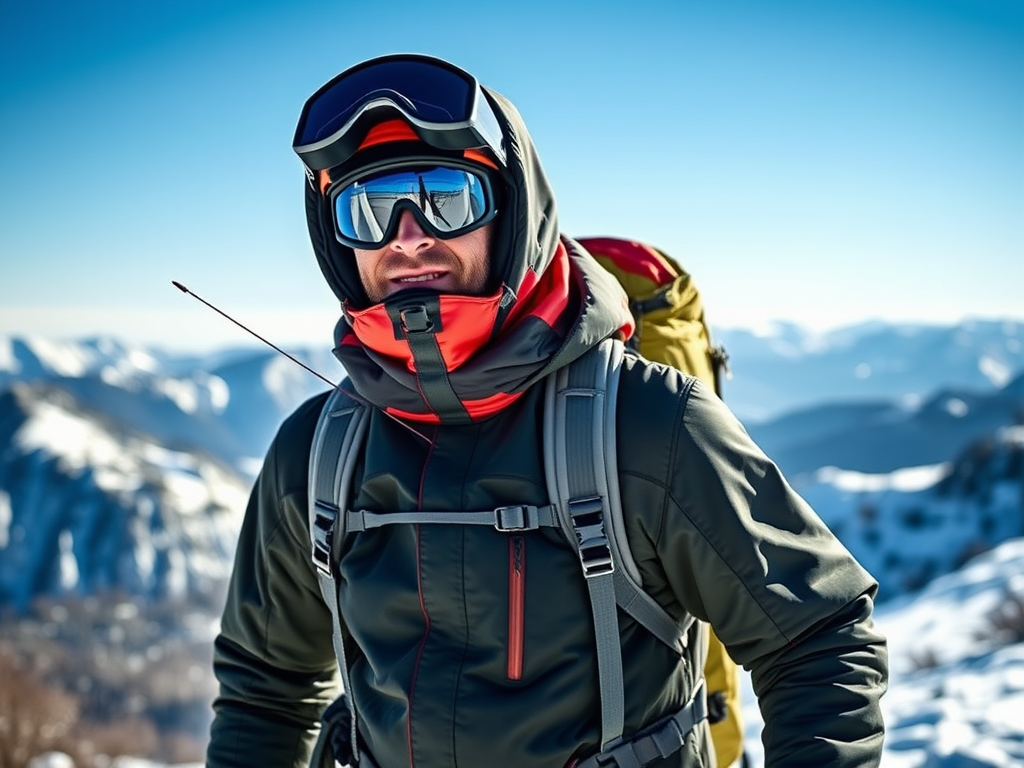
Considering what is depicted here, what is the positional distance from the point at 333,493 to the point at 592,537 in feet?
2.29

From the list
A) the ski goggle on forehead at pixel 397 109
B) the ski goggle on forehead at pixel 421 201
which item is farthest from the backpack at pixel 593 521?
the ski goggle on forehead at pixel 397 109

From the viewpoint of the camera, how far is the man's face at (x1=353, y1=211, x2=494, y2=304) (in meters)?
2.04

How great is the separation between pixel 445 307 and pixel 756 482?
0.82 meters

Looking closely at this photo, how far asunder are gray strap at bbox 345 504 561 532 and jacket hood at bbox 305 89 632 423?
0.25 metres

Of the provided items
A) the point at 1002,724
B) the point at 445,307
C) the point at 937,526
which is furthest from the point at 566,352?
the point at 937,526

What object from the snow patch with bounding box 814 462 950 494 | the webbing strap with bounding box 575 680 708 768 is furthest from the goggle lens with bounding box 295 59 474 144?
the snow patch with bounding box 814 462 950 494

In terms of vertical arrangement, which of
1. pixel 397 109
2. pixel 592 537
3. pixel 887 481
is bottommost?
pixel 887 481

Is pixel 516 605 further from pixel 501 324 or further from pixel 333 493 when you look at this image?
pixel 501 324

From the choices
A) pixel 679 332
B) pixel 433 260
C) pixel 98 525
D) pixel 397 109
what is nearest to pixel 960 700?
pixel 679 332

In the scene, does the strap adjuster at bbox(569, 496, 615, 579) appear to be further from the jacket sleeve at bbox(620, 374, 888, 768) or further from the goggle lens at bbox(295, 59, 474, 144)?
the goggle lens at bbox(295, 59, 474, 144)

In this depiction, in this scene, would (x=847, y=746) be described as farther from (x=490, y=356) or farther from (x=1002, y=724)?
(x=1002, y=724)

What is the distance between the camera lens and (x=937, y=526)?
5659 centimetres

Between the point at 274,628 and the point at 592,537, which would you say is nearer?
the point at 592,537

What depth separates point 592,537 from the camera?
1.79 m
